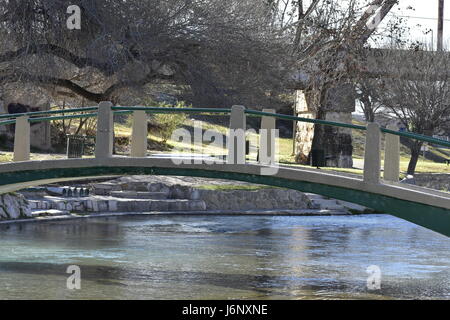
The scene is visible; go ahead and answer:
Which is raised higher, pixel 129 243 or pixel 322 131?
pixel 322 131

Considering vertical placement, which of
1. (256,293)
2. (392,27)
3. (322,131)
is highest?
(392,27)

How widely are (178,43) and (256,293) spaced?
559 inches

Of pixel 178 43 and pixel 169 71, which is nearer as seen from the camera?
pixel 178 43

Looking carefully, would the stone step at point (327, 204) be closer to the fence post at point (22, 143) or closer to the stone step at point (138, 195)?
the stone step at point (138, 195)

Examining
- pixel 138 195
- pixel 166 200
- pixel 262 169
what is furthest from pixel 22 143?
pixel 138 195

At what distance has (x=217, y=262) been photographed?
22984 millimetres

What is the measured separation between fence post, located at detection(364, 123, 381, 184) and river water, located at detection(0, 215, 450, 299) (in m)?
3.99

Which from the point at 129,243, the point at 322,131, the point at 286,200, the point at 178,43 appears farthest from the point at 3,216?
the point at 322,131

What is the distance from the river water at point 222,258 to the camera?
61.9 ft

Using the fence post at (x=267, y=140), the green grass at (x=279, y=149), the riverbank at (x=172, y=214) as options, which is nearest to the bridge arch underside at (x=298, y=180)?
the fence post at (x=267, y=140)

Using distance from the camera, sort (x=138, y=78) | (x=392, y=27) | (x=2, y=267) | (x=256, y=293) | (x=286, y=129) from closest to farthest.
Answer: (x=256, y=293), (x=2, y=267), (x=138, y=78), (x=392, y=27), (x=286, y=129)

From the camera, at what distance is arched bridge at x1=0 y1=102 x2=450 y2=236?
48.8 feet

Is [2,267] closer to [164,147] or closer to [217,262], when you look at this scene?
[217,262]

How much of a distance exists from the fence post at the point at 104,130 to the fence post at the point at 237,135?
215cm
